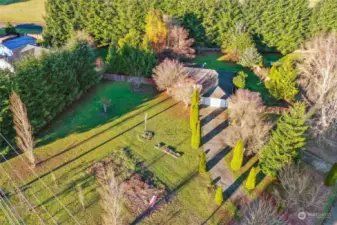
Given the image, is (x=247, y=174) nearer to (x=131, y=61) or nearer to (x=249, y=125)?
(x=249, y=125)

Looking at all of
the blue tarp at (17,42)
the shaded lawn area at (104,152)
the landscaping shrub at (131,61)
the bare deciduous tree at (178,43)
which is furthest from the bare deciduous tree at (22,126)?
the bare deciduous tree at (178,43)

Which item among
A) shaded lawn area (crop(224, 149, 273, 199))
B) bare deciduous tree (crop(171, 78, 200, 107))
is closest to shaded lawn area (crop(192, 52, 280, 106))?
bare deciduous tree (crop(171, 78, 200, 107))

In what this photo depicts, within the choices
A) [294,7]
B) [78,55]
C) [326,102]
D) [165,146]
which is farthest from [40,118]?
[294,7]

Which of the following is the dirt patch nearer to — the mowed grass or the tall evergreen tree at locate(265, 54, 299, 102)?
the tall evergreen tree at locate(265, 54, 299, 102)

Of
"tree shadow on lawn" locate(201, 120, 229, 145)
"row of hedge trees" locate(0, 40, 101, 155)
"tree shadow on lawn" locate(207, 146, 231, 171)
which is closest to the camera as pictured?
"row of hedge trees" locate(0, 40, 101, 155)

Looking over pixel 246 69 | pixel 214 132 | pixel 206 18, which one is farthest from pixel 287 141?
pixel 206 18

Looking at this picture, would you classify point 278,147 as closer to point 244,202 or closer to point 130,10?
point 244,202
